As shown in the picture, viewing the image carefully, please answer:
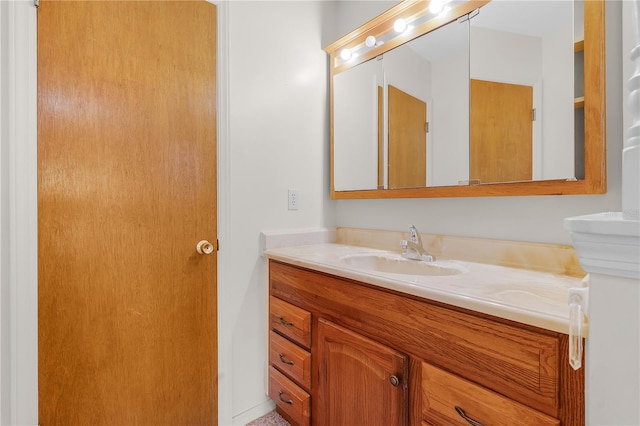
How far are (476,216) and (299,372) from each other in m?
1.00

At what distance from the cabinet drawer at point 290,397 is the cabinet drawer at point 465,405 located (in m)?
0.60

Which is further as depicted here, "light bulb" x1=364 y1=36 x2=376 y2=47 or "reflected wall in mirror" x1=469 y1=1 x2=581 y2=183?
"light bulb" x1=364 y1=36 x2=376 y2=47

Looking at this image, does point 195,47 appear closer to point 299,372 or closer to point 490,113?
point 490,113

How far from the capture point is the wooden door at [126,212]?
1078 millimetres

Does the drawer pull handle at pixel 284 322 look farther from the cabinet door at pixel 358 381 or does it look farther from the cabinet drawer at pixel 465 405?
the cabinet drawer at pixel 465 405

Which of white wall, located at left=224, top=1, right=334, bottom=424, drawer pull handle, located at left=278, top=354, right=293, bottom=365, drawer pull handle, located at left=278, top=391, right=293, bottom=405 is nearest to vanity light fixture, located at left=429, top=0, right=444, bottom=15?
white wall, located at left=224, top=1, right=334, bottom=424

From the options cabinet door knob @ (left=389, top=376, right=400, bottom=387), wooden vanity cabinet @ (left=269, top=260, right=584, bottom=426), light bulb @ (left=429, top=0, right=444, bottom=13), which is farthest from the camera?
light bulb @ (left=429, top=0, right=444, bottom=13)

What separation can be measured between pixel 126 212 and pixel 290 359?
923 millimetres

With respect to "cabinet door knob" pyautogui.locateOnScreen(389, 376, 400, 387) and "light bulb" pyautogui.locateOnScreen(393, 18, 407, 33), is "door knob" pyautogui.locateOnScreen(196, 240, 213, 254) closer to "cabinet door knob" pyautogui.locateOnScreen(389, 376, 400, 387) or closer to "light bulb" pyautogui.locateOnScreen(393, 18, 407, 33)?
"cabinet door knob" pyautogui.locateOnScreen(389, 376, 400, 387)

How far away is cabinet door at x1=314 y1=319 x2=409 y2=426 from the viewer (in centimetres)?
95

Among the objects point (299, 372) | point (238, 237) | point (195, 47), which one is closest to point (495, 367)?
point (299, 372)

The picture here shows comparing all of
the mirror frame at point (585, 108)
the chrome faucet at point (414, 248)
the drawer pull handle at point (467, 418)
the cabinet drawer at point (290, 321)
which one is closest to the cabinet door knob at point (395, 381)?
the drawer pull handle at point (467, 418)

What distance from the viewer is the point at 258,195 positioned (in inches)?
61.1

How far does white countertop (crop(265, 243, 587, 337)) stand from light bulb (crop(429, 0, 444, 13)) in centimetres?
109
